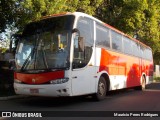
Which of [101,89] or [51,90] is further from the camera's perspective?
[101,89]

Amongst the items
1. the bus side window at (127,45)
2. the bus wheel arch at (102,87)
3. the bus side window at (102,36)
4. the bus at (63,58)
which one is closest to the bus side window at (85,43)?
the bus at (63,58)

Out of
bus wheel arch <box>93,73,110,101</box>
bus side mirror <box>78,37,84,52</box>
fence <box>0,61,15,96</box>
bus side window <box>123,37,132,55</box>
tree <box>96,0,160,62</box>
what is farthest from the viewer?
tree <box>96,0,160,62</box>

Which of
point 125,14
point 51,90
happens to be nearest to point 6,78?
point 51,90

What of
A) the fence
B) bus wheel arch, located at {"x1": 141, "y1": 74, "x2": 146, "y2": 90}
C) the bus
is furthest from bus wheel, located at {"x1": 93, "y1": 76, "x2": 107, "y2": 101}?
bus wheel arch, located at {"x1": 141, "y1": 74, "x2": 146, "y2": 90}

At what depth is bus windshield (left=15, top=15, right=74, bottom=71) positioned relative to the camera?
12.4m

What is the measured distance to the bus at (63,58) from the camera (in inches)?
482

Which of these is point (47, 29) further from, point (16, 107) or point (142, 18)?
point (142, 18)

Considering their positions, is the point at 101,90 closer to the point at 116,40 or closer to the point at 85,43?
the point at 85,43

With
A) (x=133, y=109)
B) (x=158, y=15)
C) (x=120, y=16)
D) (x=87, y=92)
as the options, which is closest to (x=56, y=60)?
(x=87, y=92)

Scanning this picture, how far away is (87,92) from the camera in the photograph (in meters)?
13.3

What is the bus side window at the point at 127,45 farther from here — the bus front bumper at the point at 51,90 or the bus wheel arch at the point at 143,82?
the bus front bumper at the point at 51,90

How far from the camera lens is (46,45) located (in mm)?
12820

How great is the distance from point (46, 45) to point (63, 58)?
0.90m

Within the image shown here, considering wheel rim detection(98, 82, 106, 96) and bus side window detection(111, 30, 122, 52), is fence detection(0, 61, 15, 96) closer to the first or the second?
wheel rim detection(98, 82, 106, 96)
